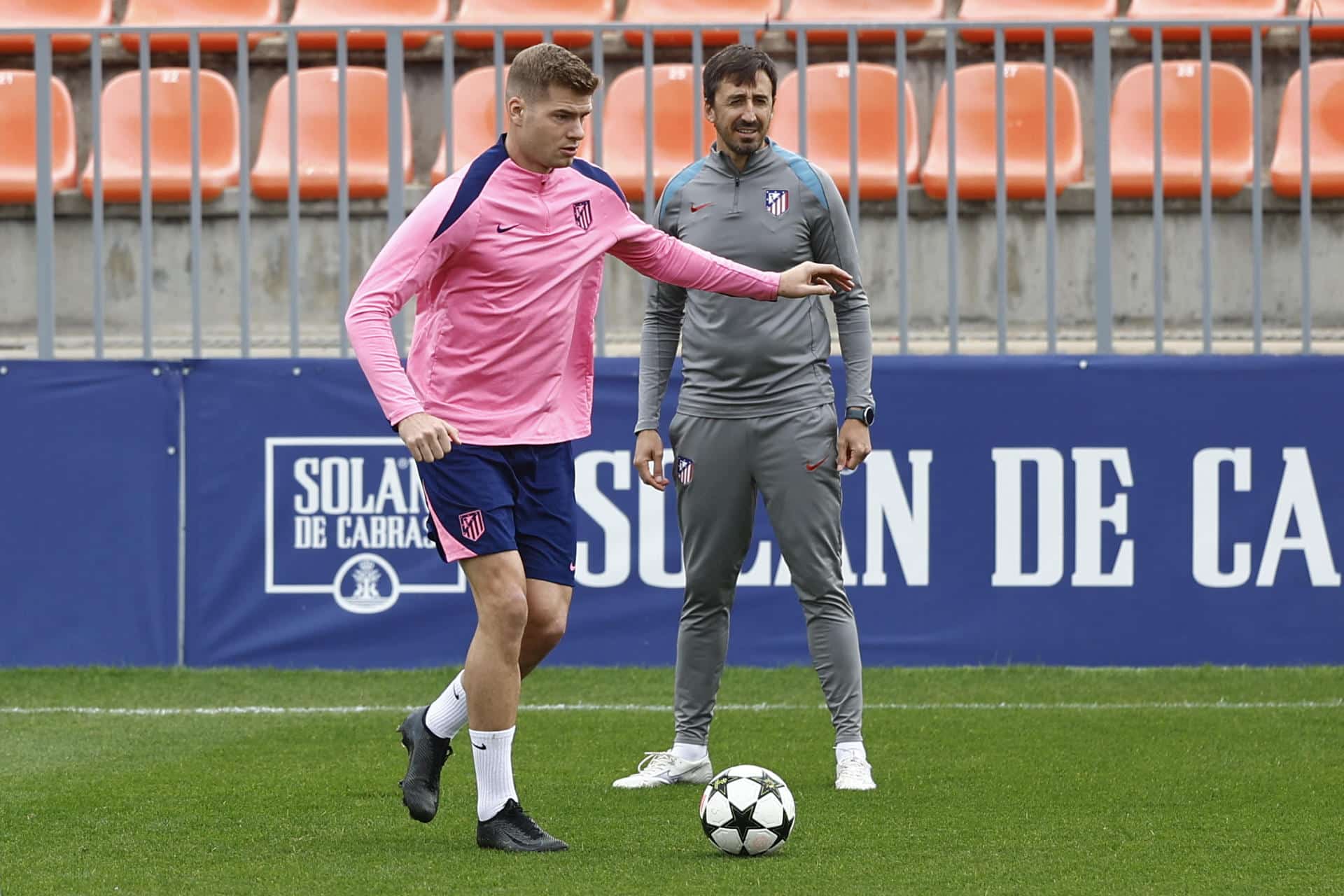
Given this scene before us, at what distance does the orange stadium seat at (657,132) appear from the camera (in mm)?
8062

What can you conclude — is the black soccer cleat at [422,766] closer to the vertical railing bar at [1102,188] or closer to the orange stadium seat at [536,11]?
the vertical railing bar at [1102,188]

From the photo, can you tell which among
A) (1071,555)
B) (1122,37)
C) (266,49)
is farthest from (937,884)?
(266,49)

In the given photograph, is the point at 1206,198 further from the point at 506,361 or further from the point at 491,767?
the point at 491,767

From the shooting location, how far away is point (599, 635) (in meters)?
7.47

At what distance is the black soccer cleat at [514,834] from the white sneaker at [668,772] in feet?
2.84

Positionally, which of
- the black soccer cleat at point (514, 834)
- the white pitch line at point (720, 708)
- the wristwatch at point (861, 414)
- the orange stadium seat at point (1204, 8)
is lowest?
the white pitch line at point (720, 708)

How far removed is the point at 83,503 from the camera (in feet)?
24.6

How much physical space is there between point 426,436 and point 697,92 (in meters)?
4.09

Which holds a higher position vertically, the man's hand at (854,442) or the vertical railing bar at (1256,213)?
the vertical railing bar at (1256,213)

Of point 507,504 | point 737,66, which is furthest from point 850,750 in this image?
point 737,66

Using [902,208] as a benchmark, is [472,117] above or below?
above

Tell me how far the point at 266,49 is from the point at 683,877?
6.86 m

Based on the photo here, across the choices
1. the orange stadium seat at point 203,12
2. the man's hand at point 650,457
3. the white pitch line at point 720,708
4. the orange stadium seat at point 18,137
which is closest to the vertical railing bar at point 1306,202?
the white pitch line at point 720,708

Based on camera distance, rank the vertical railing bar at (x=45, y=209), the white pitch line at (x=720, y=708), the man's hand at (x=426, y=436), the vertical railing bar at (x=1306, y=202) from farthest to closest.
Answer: the vertical railing bar at (x=45, y=209), the vertical railing bar at (x=1306, y=202), the white pitch line at (x=720, y=708), the man's hand at (x=426, y=436)
